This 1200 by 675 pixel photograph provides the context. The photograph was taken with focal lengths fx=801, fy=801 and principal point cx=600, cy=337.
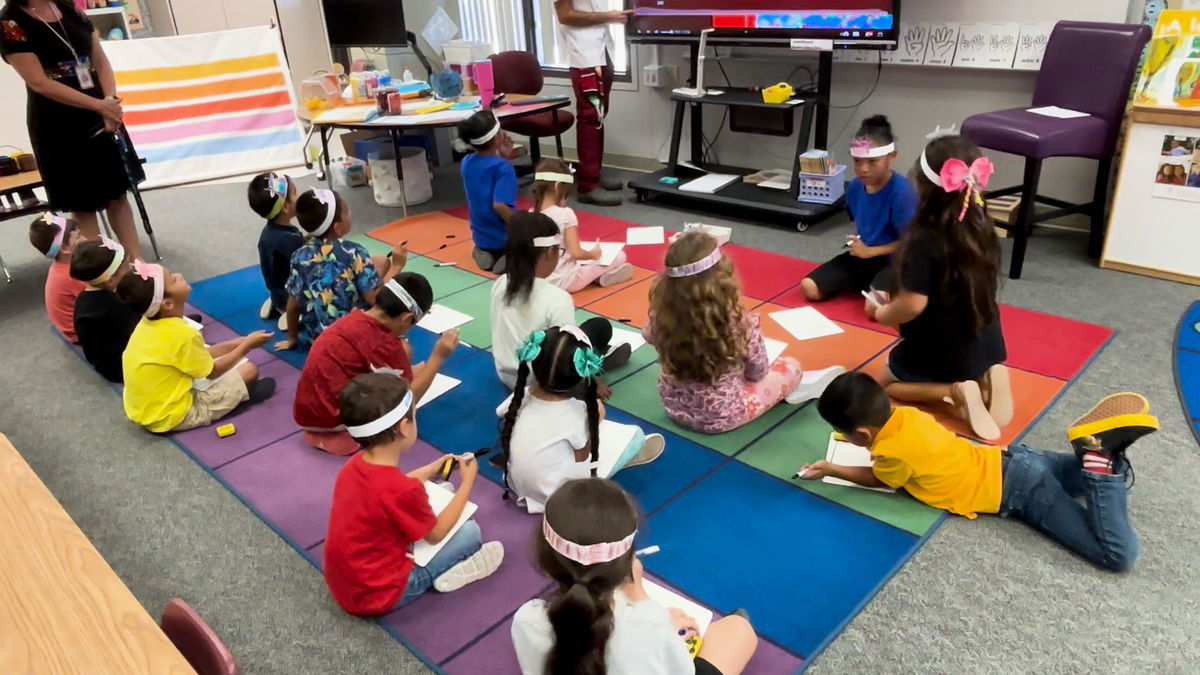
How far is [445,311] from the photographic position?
3842 millimetres

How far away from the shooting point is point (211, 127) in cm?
657

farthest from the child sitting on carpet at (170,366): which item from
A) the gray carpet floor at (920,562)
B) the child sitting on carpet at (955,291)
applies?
the child sitting on carpet at (955,291)

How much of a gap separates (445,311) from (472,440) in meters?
1.19

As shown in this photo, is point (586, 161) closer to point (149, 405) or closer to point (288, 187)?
point (288, 187)

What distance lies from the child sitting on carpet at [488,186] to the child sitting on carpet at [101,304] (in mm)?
1642

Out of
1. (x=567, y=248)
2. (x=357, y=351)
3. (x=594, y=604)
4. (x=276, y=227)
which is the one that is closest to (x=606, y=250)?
(x=567, y=248)

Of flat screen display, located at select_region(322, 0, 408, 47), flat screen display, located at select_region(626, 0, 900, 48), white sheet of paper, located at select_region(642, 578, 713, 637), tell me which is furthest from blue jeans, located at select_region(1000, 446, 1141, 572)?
flat screen display, located at select_region(322, 0, 408, 47)

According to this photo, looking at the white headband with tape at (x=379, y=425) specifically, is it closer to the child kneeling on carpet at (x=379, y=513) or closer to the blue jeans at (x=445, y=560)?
the child kneeling on carpet at (x=379, y=513)

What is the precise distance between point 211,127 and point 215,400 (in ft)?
14.5

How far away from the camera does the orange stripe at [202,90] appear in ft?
20.9

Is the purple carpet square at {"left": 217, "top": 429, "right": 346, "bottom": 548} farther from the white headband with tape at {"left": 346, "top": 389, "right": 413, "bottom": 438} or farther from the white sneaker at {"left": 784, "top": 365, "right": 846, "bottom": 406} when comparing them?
the white sneaker at {"left": 784, "top": 365, "right": 846, "bottom": 406}

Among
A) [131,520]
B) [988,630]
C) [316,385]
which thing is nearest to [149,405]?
[131,520]

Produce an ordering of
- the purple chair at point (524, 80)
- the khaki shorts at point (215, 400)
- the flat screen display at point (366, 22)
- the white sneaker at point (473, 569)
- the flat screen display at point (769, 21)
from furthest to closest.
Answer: the flat screen display at point (366, 22)
the purple chair at point (524, 80)
the flat screen display at point (769, 21)
the khaki shorts at point (215, 400)
the white sneaker at point (473, 569)

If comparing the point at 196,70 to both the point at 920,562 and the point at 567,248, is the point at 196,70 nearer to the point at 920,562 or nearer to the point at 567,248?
the point at 567,248
